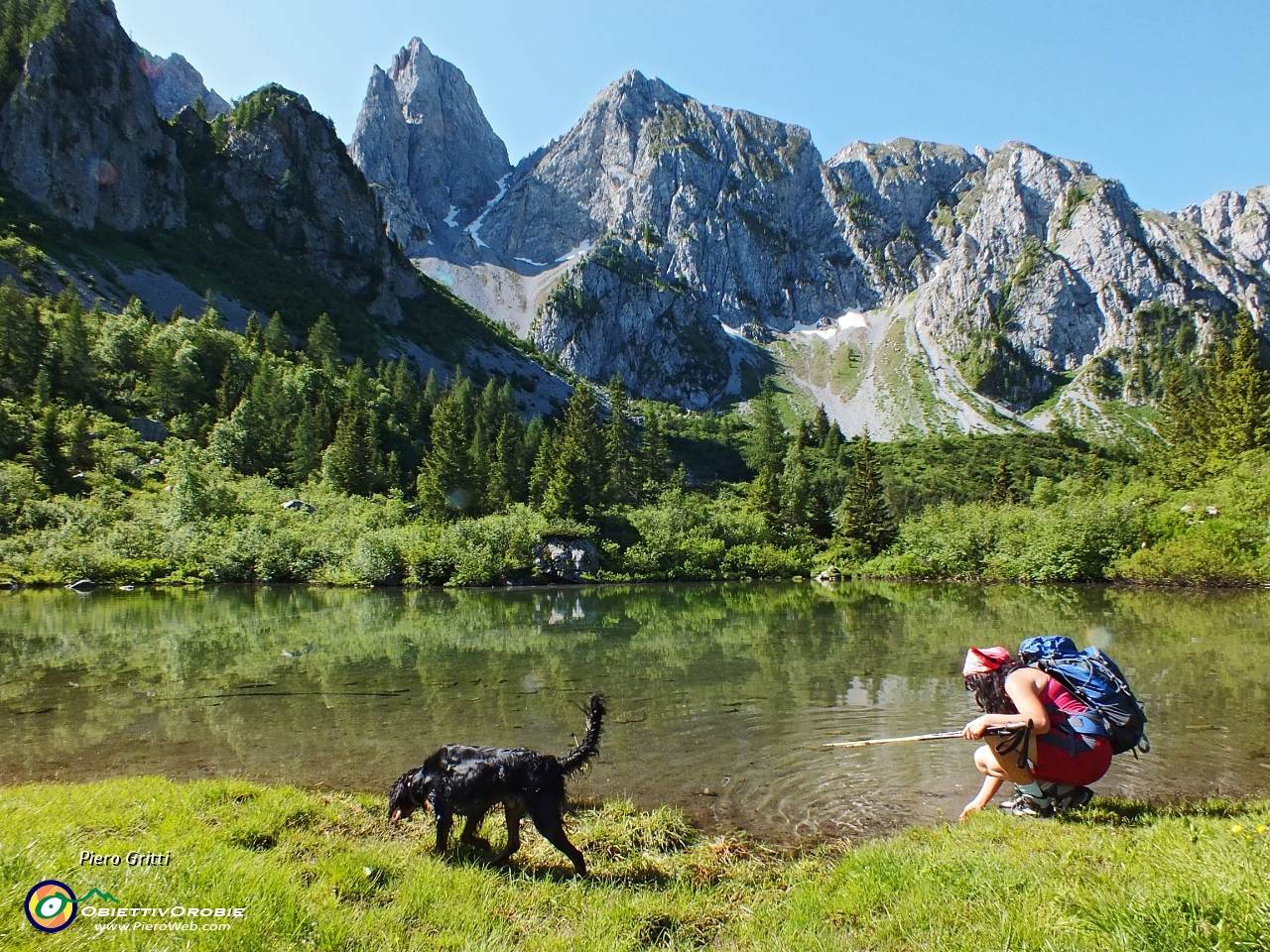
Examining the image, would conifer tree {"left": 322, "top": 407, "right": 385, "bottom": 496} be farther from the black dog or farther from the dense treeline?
the black dog

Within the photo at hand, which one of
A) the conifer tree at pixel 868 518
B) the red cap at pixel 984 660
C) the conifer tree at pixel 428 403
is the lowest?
the red cap at pixel 984 660

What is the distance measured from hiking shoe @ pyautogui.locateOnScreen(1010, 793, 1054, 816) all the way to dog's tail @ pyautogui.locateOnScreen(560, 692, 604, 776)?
15.7 ft

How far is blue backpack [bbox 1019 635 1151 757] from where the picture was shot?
272 inches

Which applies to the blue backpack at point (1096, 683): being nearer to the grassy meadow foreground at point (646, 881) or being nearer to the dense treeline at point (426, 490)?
the grassy meadow foreground at point (646, 881)

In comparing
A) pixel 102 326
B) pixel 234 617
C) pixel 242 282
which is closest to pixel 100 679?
pixel 234 617

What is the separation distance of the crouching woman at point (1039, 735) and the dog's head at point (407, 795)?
5.82 metres

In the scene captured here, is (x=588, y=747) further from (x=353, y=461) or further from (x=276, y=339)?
(x=276, y=339)

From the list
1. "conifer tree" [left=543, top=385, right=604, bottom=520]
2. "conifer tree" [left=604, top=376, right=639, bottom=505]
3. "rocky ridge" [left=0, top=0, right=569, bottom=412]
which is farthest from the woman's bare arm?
"rocky ridge" [left=0, top=0, right=569, bottom=412]

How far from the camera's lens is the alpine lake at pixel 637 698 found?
388 inches

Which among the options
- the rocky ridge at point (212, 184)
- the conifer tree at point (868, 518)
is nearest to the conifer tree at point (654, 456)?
the conifer tree at point (868, 518)

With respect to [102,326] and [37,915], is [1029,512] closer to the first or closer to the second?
[37,915]

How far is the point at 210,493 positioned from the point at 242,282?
82.9 meters

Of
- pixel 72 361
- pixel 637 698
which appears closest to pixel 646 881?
pixel 637 698

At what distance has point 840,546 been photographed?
75062mm
